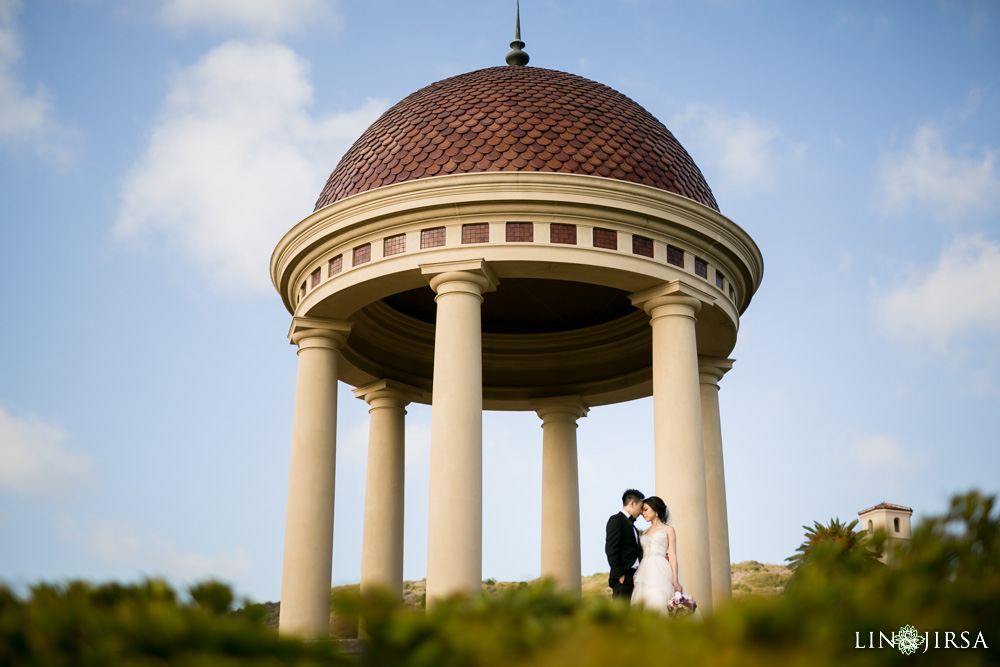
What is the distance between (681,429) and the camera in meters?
22.4

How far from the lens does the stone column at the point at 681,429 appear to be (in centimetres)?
2169

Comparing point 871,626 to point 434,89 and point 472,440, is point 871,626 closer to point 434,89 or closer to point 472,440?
point 472,440

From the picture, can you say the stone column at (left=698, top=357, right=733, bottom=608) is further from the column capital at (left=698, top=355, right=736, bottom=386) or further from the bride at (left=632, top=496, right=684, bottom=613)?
the bride at (left=632, top=496, right=684, bottom=613)

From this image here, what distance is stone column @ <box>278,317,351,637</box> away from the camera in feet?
77.2

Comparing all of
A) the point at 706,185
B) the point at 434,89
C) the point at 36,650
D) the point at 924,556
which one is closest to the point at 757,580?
the point at 706,185

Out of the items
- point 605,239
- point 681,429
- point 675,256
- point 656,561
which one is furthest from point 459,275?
point 656,561

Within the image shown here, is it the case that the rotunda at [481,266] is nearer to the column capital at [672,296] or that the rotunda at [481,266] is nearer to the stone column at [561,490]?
the column capital at [672,296]

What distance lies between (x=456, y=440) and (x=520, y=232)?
201 inches

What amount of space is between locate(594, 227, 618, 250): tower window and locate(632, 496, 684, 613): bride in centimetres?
700

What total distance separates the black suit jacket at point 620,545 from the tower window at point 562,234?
23.2 ft

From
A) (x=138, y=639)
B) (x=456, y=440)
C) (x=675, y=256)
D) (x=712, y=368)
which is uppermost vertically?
(x=675, y=256)

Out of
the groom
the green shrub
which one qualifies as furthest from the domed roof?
the green shrub

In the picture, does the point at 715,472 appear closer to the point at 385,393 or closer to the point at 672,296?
the point at 672,296

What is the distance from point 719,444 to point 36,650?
2365 centimetres
